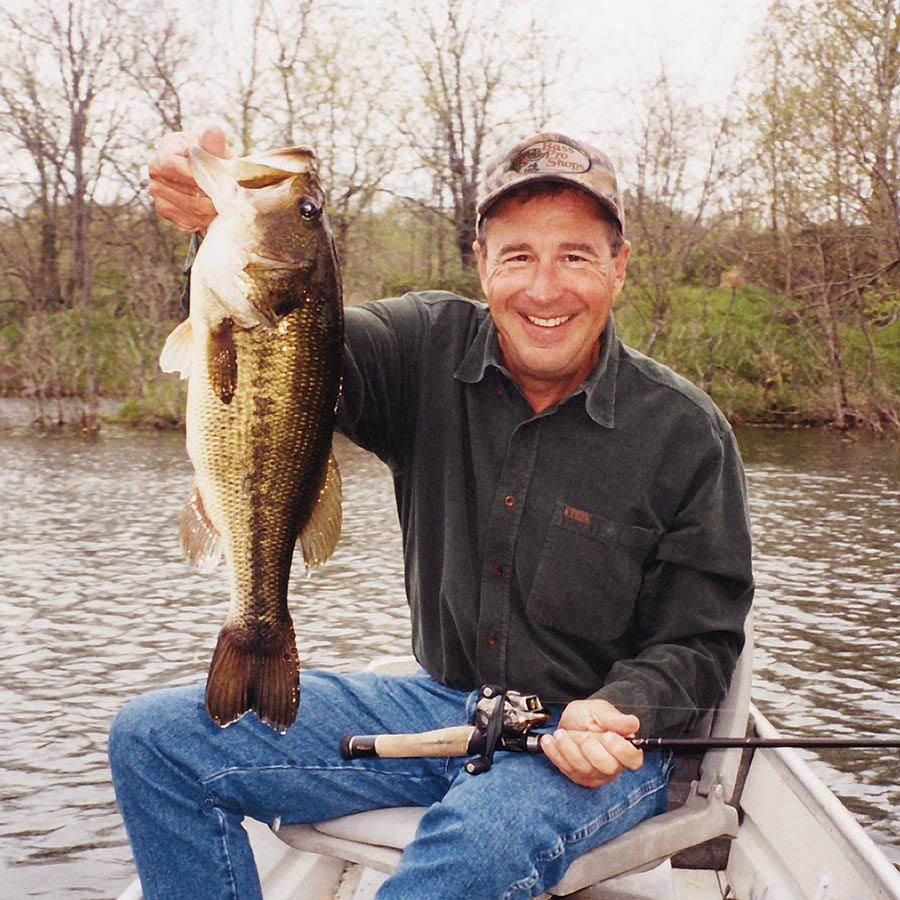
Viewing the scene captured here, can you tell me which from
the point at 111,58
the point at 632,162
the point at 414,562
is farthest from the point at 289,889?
the point at 111,58

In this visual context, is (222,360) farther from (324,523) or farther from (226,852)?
(226,852)

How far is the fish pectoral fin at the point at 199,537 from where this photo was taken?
2582 mm

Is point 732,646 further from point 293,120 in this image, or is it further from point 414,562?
point 293,120

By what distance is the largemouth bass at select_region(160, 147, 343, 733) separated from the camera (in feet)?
7.55

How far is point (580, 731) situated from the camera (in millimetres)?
2475

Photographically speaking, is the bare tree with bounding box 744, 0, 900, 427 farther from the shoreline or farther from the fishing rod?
the fishing rod

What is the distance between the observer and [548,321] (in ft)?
9.55

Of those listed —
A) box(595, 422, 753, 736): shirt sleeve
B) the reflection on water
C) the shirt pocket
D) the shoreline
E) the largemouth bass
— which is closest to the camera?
the largemouth bass

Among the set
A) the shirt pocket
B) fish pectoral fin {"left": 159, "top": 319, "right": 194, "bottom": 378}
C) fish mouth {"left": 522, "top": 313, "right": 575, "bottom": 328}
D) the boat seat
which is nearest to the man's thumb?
fish pectoral fin {"left": 159, "top": 319, "right": 194, "bottom": 378}

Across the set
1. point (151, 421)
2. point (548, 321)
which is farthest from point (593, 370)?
point (151, 421)

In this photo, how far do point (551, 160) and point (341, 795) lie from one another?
5.63 feet

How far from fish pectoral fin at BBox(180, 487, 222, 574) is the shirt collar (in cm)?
83

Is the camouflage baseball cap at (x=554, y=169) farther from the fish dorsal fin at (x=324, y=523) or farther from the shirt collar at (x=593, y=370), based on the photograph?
the fish dorsal fin at (x=324, y=523)

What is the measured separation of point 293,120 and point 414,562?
27289 millimetres
